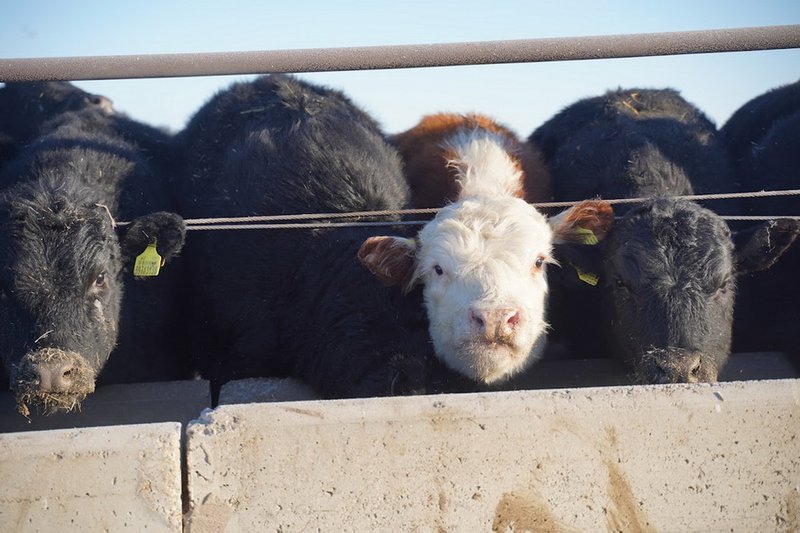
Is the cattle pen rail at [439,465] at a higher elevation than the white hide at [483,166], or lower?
lower

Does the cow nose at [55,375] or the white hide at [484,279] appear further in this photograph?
the white hide at [484,279]

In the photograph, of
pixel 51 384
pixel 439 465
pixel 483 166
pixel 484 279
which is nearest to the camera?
pixel 439 465

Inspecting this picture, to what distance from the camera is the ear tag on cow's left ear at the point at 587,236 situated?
18.7 feet

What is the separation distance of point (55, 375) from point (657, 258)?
11.3ft

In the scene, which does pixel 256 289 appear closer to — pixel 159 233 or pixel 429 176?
pixel 159 233

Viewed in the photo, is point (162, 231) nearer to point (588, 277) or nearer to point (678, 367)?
point (588, 277)

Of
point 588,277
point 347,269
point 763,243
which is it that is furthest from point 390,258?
point 763,243

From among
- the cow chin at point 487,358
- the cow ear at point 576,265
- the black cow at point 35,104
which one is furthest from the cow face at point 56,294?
the black cow at point 35,104

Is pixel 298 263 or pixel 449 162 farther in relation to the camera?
pixel 449 162

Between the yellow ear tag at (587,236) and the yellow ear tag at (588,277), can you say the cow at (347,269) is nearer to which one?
the yellow ear tag at (587,236)

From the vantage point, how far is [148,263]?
5.36 metres

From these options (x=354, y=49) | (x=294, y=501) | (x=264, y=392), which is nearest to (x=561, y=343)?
(x=264, y=392)

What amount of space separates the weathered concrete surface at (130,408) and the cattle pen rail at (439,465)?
57.3 inches

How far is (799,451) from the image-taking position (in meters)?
3.85
